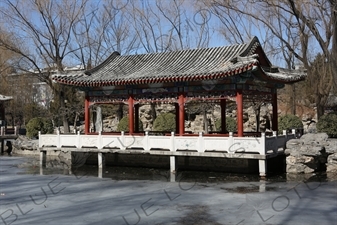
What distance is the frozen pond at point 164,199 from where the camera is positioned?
746cm

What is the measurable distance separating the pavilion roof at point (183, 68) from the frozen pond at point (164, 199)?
10.8 feet

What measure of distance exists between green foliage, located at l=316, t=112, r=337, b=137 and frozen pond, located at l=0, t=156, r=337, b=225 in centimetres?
438

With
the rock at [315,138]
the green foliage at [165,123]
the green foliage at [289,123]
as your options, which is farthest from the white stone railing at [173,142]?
the green foliage at [165,123]

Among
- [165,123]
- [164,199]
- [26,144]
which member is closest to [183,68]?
[164,199]

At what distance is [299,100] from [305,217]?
2383 cm

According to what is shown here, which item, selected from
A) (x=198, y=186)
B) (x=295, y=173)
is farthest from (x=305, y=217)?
(x=295, y=173)

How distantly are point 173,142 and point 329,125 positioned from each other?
6745 mm

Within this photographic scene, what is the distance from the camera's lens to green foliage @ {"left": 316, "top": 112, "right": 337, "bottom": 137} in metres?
16.7

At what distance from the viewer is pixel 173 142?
1402 centimetres

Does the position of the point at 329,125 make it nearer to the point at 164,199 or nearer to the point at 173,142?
the point at 173,142

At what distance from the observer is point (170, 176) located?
13516 mm

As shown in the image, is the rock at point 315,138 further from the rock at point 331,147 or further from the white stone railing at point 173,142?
the white stone railing at point 173,142

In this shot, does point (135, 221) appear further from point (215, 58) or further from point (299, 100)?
point (299, 100)

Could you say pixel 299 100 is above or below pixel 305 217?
above
